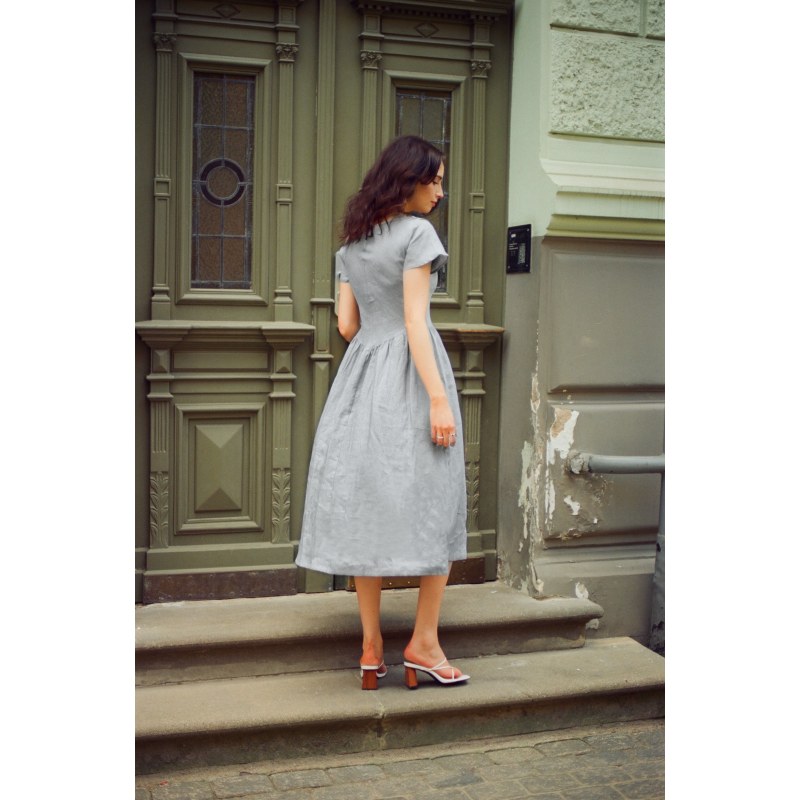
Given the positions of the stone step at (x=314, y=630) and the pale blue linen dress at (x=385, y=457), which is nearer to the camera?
the pale blue linen dress at (x=385, y=457)

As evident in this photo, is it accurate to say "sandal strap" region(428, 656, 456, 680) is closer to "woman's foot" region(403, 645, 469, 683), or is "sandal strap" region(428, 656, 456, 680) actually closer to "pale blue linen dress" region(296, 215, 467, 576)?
"woman's foot" region(403, 645, 469, 683)

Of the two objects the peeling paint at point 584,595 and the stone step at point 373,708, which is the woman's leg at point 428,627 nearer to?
the stone step at point 373,708

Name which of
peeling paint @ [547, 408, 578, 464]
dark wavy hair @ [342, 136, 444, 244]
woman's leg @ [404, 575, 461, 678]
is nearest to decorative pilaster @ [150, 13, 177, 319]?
dark wavy hair @ [342, 136, 444, 244]

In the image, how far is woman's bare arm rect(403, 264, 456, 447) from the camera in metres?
3.60

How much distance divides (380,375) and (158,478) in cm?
120

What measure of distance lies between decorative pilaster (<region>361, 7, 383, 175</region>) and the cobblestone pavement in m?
2.38

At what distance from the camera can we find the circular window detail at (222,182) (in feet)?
14.6

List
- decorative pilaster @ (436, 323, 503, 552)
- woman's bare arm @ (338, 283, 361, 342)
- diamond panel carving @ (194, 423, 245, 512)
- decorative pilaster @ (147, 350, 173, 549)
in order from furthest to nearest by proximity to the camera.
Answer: decorative pilaster @ (436, 323, 503, 552) → diamond panel carving @ (194, 423, 245, 512) → decorative pilaster @ (147, 350, 173, 549) → woman's bare arm @ (338, 283, 361, 342)

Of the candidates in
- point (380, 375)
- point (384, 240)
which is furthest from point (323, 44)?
point (380, 375)

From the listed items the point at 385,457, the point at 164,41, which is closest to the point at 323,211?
the point at 164,41

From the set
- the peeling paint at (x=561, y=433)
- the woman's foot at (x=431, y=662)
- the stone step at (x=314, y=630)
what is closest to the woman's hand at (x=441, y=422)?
the woman's foot at (x=431, y=662)

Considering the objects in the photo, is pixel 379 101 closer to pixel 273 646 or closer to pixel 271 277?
pixel 271 277

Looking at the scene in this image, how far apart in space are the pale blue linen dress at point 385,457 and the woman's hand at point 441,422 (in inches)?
2.7

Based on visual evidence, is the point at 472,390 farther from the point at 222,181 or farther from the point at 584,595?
the point at 222,181
